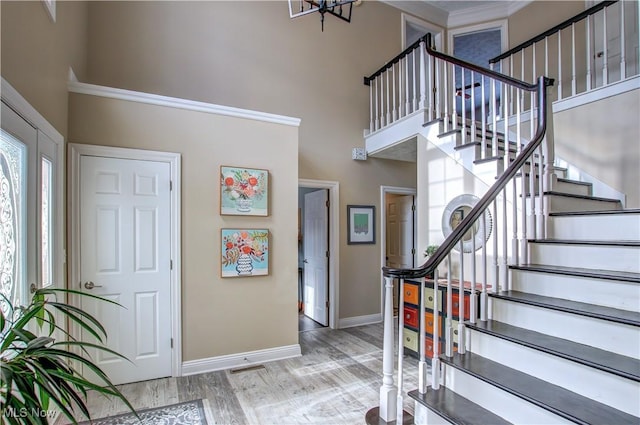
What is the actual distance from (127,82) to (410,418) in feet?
14.2

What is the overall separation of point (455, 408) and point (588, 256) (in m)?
1.43

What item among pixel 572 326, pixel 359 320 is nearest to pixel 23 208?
pixel 572 326

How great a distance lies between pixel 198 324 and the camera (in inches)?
127

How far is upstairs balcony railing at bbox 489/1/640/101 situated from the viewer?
3613 mm

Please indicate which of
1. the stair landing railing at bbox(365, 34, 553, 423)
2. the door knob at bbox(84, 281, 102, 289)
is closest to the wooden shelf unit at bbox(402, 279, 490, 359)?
the stair landing railing at bbox(365, 34, 553, 423)

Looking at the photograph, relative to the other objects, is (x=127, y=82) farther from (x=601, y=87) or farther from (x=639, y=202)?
(x=639, y=202)

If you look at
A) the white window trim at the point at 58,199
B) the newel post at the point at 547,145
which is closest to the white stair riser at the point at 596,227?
the newel post at the point at 547,145

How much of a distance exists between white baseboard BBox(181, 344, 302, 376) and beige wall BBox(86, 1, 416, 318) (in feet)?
3.48

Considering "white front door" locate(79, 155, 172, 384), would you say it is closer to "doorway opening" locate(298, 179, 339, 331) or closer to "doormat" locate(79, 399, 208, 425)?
"doormat" locate(79, 399, 208, 425)

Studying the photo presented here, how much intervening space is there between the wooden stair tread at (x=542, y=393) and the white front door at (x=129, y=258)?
8.34 ft

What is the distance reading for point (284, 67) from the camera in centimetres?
460

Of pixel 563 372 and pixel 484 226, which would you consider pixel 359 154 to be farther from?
pixel 563 372

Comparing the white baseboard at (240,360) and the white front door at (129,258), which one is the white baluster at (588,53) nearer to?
the white baseboard at (240,360)

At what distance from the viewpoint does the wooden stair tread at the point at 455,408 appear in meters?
1.80
